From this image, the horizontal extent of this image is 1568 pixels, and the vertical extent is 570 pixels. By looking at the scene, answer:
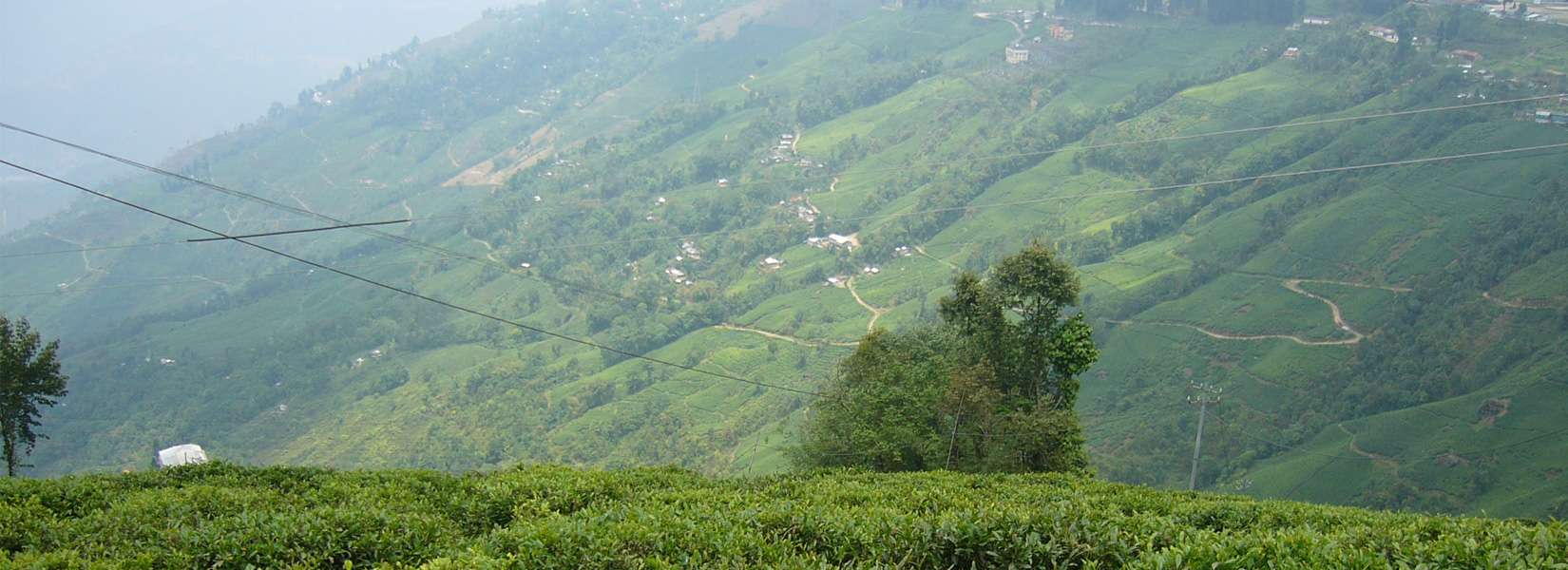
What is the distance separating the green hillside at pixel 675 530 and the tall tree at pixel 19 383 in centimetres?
1022

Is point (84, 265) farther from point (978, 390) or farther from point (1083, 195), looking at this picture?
point (978, 390)

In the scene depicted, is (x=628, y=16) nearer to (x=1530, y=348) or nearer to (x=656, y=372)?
(x=656, y=372)

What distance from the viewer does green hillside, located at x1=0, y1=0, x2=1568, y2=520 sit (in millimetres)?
51719

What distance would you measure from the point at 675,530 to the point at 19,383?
68.1 feet

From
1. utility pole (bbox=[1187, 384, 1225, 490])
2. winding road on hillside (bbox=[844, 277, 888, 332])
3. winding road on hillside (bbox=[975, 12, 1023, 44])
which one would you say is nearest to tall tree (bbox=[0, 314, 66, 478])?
utility pole (bbox=[1187, 384, 1225, 490])

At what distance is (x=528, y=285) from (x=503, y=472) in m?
81.1

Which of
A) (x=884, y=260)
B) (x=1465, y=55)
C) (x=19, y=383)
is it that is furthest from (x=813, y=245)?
(x=19, y=383)

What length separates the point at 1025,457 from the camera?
24.5 m

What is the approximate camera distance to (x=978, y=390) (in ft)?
83.3

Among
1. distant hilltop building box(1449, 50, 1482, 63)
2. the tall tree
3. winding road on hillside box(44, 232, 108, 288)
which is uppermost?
the tall tree

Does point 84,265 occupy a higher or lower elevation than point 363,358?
higher

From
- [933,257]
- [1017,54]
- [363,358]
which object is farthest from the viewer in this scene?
[1017,54]

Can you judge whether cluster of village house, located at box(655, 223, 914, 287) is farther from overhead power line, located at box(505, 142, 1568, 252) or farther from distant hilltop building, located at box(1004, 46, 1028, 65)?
distant hilltop building, located at box(1004, 46, 1028, 65)

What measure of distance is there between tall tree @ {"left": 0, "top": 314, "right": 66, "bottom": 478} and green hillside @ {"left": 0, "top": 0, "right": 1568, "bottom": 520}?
24019 millimetres
